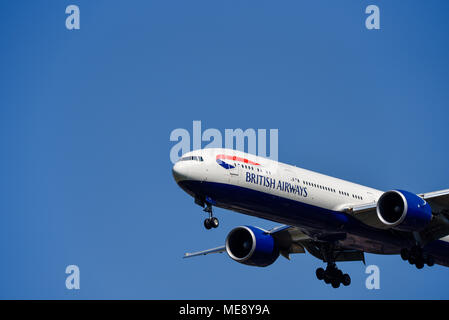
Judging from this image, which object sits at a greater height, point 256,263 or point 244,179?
point 244,179

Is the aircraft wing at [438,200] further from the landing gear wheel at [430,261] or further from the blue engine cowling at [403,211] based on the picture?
the landing gear wheel at [430,261]

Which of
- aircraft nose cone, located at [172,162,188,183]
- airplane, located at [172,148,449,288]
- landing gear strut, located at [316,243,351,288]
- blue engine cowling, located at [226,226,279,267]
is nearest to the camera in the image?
aircraft nose cone, located at [172,162,188,183]

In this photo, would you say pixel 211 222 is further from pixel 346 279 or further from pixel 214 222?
pixel 346 279

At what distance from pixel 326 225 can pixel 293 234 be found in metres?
5.35

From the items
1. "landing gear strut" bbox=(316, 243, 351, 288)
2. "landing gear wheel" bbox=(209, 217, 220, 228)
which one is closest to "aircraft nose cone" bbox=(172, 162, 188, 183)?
"landing gear wheel" bbox=(209, 217, 220, 228)

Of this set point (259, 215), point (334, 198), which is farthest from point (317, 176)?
point (259, 215)

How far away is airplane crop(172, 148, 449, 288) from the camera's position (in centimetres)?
4153

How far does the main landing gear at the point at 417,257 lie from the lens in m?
45.0

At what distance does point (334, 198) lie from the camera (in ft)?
147

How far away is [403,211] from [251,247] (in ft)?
32.7

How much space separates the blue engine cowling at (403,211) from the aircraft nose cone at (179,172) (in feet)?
33.5

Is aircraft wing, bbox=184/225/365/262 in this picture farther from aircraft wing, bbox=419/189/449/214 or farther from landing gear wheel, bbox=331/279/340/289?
aircraft wing, bbox=419/189/449/214
